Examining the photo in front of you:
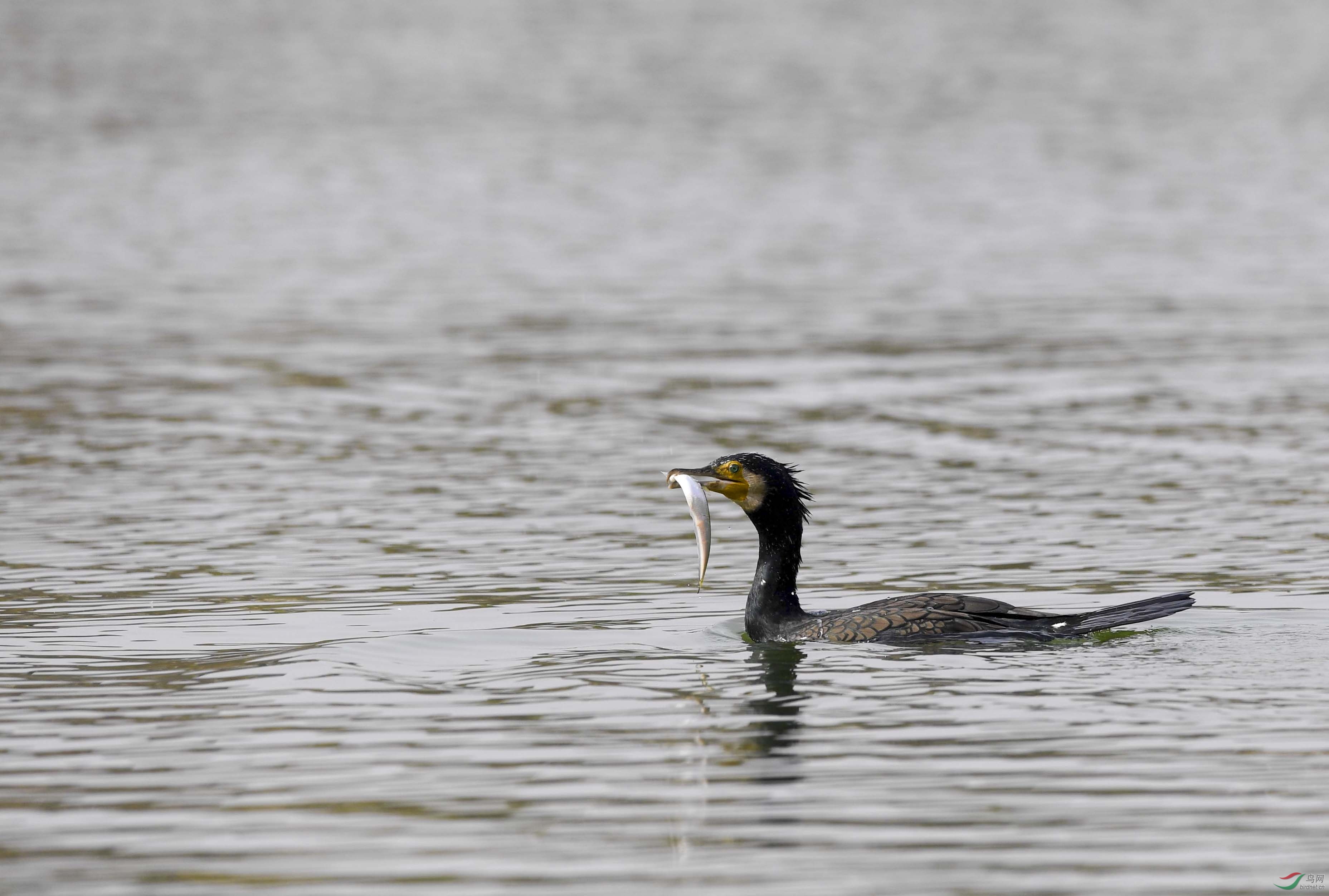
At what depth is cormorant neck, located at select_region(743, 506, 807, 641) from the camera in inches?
522

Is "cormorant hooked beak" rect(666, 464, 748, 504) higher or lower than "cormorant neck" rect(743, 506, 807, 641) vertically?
higher

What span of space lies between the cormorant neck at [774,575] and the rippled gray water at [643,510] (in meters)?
0.23

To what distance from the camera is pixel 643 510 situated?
1834 centimetres

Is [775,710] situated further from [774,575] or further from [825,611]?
[825,611]

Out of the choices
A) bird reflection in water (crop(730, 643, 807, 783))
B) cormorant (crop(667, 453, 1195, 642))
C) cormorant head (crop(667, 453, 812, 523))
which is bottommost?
bird reflection in water (crop(730, 643, 807, 783))

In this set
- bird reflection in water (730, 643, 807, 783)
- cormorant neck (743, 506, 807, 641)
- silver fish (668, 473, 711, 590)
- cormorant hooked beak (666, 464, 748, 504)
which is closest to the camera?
bird reflection in water (730, 643, 807, 783)

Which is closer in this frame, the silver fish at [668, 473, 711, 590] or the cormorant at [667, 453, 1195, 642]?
the cormorant at [667, 453, 1195, 642]

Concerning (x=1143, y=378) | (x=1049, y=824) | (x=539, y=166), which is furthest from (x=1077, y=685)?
(x=539, y=166)

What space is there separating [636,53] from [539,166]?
2034 cm

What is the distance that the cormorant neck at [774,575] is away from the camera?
13266 millimetres

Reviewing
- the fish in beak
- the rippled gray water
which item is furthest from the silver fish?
the rippled gray water

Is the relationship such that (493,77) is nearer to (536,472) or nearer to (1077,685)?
(536,472)

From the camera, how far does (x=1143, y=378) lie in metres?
24.3

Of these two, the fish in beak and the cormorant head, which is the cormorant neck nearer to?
the cormorant head
